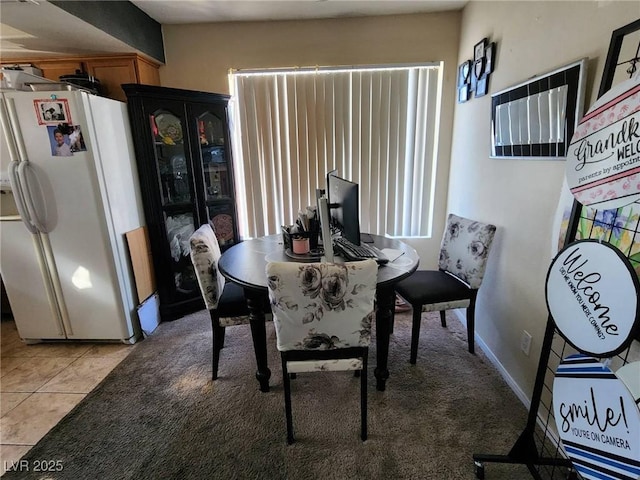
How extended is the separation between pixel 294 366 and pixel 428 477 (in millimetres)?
747

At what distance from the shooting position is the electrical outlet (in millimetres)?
1759

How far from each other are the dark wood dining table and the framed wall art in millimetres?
845

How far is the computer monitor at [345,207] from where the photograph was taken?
1.54m

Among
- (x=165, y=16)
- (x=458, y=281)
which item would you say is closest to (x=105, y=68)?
(x=165, y=16)

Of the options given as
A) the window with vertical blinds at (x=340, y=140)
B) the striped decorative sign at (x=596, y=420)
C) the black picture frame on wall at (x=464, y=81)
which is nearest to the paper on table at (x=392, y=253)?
the striped decorative sign at (x=596, y=420)

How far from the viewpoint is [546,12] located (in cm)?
158

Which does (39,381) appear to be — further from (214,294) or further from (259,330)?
(259,330)

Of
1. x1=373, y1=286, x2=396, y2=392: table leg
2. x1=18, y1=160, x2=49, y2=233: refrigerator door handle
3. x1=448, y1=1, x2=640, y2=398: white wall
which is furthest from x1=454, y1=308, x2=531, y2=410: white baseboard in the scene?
x1=18, y1=160, x2=49, y2=233: refrigerator door handle

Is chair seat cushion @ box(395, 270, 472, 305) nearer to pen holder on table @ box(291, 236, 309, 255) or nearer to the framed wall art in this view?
pen holder on table @ box(291, 236, 309, 255)

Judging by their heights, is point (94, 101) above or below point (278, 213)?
above

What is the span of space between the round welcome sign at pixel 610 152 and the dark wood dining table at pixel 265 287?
84 cm

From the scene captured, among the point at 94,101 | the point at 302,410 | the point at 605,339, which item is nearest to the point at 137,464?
the point at 302,410

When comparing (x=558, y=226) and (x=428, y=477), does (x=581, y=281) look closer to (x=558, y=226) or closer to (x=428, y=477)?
(x=558, y=226)

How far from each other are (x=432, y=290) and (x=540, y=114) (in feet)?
3.77
